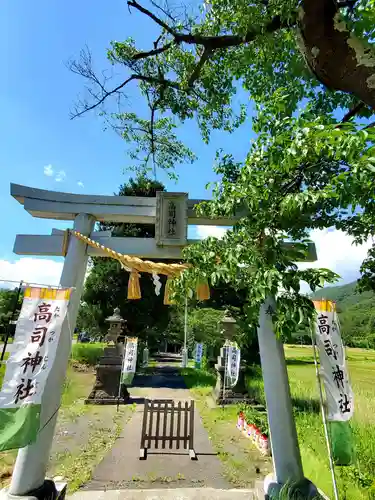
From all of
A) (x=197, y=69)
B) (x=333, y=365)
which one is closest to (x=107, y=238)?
(x=197, y=69)

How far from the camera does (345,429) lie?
344 centimetres

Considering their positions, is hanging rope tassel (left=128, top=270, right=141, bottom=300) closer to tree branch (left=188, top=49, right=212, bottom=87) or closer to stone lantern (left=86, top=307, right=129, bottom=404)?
tree branch (left=188, top=49, right=212, bottom=87)

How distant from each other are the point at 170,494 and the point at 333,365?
11.2 feet

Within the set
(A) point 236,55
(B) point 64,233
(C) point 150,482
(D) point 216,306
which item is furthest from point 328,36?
(D) point 216,306

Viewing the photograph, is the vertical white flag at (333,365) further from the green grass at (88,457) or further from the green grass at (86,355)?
the green grass at (86,355)

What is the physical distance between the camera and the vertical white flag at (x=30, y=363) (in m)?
3.01

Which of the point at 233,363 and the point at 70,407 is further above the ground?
the point at 233,363

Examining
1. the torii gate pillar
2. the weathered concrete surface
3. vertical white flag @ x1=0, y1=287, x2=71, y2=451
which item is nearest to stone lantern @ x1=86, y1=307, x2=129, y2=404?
the weathered concrete surface

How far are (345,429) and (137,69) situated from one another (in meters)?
6.97

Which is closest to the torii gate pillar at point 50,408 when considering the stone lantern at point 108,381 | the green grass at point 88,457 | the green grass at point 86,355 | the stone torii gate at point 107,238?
the stone torii gate at point 107,238

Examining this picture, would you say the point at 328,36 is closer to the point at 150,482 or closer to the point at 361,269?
the point at 361,269

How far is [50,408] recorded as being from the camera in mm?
3650

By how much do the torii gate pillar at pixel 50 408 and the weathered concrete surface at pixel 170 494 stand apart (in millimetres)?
1288

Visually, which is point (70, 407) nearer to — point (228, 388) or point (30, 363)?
point (228, 388)
